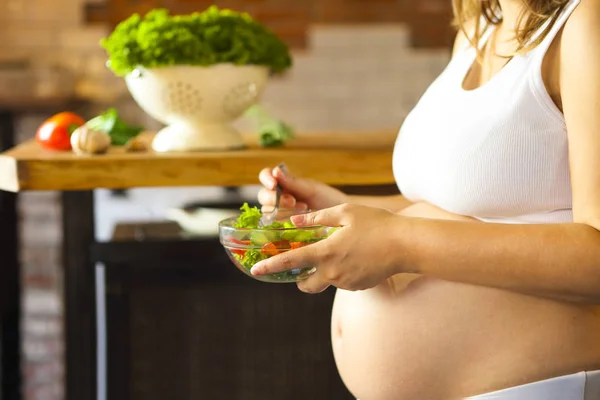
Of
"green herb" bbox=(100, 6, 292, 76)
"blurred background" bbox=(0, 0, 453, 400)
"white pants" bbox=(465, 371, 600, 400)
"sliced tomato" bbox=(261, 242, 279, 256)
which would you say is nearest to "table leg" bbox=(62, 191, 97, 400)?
"green herb" bbox=(100, 6, 292, 76)

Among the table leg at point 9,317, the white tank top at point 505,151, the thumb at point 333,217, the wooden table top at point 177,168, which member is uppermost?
the white tank top at point 505,151

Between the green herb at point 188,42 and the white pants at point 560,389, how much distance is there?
1055 millimetres

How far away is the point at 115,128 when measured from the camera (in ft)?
6.69

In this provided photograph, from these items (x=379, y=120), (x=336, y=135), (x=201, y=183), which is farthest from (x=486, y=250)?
(x=379, y=120)

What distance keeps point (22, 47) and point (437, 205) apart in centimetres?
315

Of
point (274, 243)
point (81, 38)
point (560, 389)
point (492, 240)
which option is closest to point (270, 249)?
point (274, 243)

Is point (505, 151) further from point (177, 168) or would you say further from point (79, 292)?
point (79, 292)

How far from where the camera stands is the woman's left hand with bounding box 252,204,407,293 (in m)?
1.05

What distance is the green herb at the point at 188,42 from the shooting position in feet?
6.19

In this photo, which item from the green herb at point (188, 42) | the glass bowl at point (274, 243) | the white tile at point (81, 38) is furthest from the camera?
the white tile at point (81, 38)

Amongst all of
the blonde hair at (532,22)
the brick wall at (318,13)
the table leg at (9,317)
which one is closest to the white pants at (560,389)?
the blonde hair at (532,22)

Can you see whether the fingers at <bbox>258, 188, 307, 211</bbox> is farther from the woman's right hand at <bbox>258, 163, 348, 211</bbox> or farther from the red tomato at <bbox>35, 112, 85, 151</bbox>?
the red tomato at <bbox>35, 112, 85, 151</bbox>

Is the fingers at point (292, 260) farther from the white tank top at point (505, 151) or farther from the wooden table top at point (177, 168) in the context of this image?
the wooden table top at point (177, 168)

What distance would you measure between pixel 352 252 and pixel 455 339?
0.22 metres
